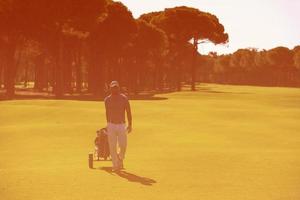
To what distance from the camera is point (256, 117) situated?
135 ft

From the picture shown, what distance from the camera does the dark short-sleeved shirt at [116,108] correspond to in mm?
14969

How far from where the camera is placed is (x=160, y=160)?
57.8 feet

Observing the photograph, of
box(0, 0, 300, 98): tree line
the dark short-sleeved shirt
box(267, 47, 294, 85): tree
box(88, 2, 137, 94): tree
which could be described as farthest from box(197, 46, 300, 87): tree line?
the dark short-sleeved shirt

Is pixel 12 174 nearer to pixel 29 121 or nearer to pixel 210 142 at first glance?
pixel 210 142

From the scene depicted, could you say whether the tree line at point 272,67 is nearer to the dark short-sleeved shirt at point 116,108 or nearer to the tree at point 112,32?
the tree at point 112,32

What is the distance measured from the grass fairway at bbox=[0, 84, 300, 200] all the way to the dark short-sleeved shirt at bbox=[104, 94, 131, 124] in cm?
134

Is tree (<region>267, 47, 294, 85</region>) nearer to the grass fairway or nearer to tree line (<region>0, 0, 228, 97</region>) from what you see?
tree line (<region>0, 0, 228, 97</region>)

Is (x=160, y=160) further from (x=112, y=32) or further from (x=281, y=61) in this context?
(x=281, y=61)

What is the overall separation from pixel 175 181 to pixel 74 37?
65.4 metres

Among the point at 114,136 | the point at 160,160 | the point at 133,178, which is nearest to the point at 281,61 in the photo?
the point at 160,160

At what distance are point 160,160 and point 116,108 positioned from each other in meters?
3.27

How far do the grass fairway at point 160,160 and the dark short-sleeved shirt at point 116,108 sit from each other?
4.38ft

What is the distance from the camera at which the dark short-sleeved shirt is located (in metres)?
15.0

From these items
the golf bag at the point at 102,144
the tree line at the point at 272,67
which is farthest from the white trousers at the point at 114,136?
the tree line at the point at 272,67
